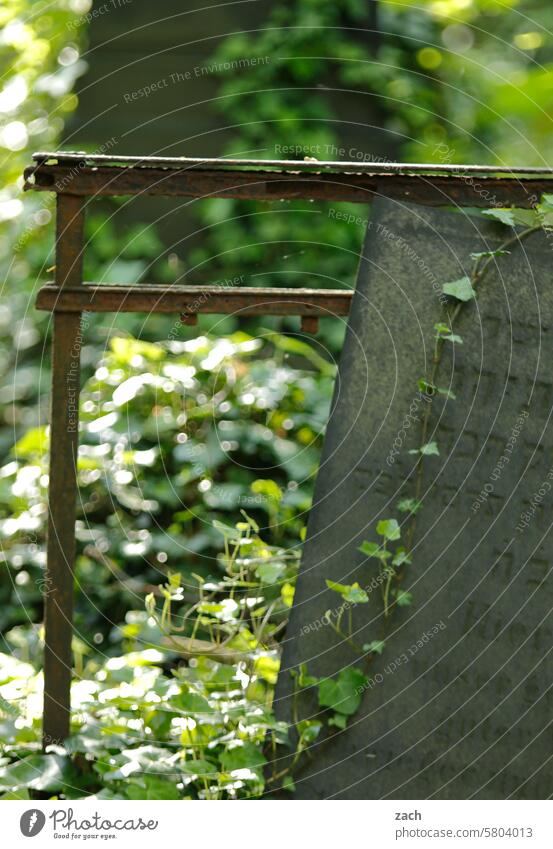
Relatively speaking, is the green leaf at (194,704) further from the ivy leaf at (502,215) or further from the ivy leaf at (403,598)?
the ivy leaf at (502,215)

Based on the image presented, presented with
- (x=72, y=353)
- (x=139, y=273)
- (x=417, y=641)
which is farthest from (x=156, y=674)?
(x=139, y=273)

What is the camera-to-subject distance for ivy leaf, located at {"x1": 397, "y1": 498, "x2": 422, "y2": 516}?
5.97 ft

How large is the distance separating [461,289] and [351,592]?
0.58 m

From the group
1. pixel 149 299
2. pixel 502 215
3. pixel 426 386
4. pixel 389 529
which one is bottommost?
pixel 389 529

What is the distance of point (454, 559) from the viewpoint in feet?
6.08

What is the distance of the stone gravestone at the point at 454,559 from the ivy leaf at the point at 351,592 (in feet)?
0.21

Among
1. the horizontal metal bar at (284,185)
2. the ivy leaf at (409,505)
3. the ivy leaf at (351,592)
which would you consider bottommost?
the ivy leaf at (351,592)

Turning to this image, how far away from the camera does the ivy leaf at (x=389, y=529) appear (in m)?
1.79

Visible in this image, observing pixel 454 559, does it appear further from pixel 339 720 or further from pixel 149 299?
pixel 149 299

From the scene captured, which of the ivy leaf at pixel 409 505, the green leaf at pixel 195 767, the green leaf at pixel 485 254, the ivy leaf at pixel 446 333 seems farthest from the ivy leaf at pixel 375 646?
the green leaf at pixel 485 254

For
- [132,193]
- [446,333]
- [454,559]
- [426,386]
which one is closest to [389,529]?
[454,559]

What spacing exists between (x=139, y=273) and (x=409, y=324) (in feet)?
→ 7.10

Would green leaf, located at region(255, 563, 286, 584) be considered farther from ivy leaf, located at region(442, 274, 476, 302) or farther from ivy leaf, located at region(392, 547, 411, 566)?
ivy leaf, located at region(442, 274, 476, 302)

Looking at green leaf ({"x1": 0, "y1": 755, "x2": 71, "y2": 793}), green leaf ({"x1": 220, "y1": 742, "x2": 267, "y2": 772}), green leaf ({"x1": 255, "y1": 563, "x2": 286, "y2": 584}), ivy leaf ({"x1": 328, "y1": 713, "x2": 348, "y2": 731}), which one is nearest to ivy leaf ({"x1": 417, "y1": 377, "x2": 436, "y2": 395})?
green leaf ({"x1": 255, "y1": 563, "x2": 286, "y2": 584})
